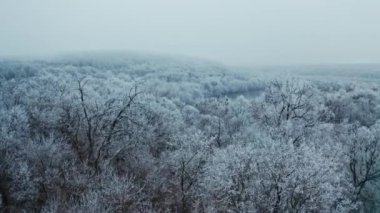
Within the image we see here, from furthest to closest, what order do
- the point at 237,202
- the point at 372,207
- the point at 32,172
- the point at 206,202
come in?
the point at 372,207
the point at 32,172
the point at 206,202
the point at 237,202

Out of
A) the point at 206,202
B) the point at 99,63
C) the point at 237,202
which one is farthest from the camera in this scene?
the point at 99,63

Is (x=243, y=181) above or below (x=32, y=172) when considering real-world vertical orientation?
above

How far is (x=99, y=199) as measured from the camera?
912 inches

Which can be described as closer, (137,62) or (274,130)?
(274,130)

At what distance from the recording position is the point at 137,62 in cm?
16500

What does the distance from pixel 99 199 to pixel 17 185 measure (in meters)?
7.96

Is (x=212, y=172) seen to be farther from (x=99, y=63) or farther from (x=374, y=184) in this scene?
(x=99, y=63)

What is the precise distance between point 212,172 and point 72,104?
62.2 feet

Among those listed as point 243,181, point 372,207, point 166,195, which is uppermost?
point 243,181

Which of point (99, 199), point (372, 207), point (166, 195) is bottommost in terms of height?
point (372, 207)

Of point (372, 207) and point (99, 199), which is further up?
point (99, 199)

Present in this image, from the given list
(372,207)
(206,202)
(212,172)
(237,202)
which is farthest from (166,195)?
(372,207)

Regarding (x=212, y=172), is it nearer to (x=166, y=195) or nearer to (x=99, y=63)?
(x=166, y=195)

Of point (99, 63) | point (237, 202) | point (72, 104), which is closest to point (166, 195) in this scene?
point (237, 202)
